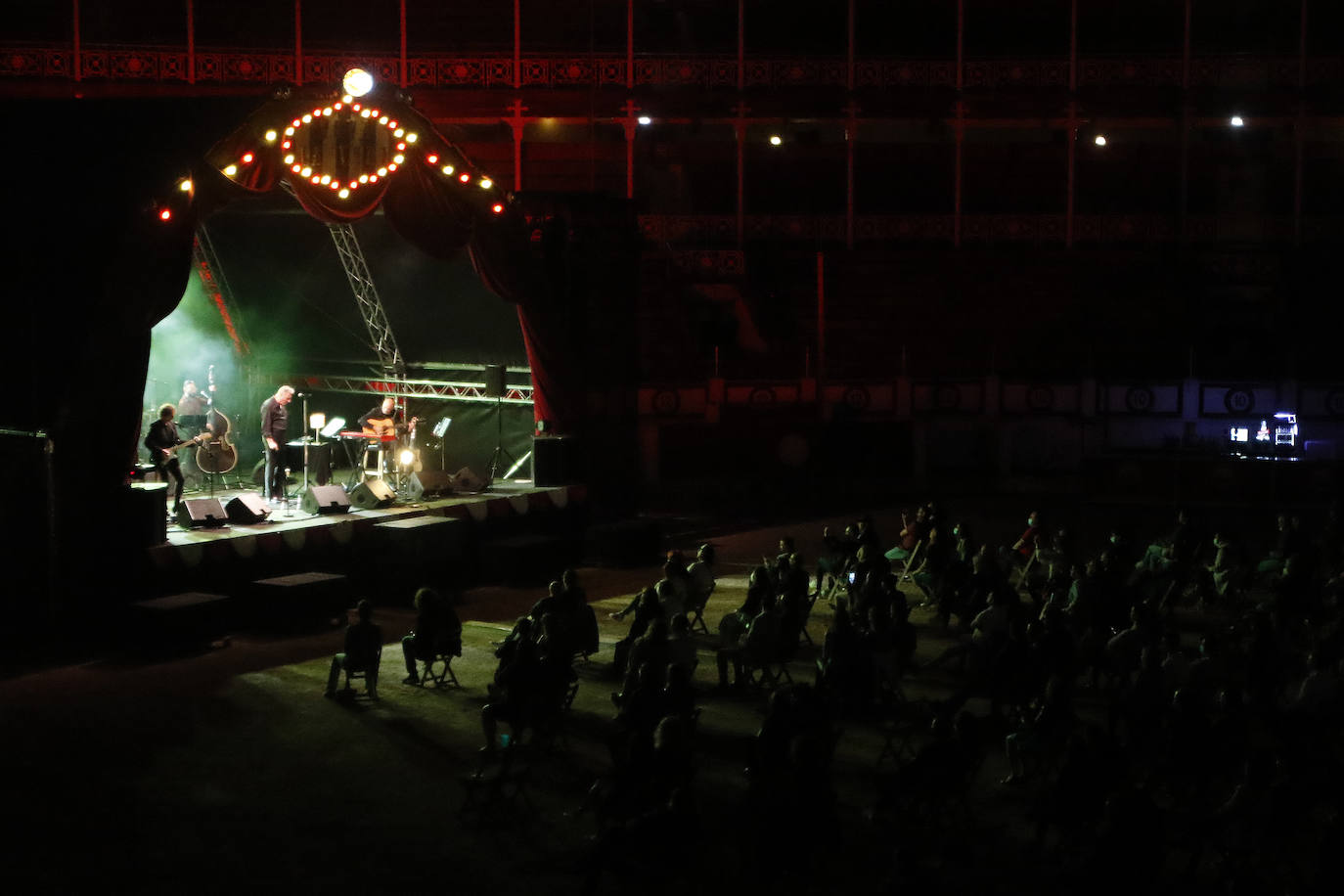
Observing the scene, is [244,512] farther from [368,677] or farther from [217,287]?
[217,287]

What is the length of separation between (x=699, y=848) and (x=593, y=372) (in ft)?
49.9

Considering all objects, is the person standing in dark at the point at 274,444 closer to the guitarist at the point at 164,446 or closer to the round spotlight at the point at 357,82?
the guitarist at the point at 164,446

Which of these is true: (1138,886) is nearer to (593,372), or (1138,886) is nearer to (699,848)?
(699,848)

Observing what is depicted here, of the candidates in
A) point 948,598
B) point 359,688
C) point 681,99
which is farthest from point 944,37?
point 359,688

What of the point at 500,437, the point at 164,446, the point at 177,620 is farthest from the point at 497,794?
the point at 500,437

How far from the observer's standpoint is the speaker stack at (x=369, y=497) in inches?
744

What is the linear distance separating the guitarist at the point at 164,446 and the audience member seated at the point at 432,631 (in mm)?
6263

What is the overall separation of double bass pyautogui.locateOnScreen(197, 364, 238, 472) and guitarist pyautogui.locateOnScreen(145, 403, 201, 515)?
10.0 ft

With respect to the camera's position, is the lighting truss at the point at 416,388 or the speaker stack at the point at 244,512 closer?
the speaker stack at the point at 244,512

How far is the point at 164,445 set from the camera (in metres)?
17.7

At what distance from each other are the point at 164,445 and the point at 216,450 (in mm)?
3436

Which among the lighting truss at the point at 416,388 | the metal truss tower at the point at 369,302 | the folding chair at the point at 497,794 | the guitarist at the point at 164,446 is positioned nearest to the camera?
the folding chair at the point at 497,794

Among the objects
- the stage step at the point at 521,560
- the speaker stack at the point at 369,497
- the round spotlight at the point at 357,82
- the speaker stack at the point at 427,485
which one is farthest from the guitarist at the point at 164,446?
the round spotlight at the point at 357,82

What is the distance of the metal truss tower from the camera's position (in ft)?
75.8
